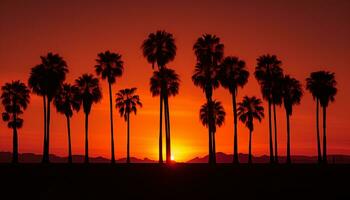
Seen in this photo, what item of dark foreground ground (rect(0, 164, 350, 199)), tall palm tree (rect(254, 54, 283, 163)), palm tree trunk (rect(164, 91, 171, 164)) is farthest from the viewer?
tall palm tree (rect(254, 54, 283, 163))

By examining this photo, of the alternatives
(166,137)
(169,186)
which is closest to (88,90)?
(166,137)

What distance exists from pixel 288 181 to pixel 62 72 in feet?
170

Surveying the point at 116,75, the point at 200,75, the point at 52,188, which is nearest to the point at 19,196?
the point at 52,188

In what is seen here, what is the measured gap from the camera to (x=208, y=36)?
73.2 metres

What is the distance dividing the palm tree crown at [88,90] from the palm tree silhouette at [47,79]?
7644mm

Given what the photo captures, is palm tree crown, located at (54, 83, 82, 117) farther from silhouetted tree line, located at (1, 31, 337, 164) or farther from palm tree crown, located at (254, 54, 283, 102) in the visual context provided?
palm tree crown, located at (254, 54, 283, 102)

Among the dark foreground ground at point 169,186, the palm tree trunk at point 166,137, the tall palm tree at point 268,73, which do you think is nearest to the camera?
the dark foreground ground at point 169,186

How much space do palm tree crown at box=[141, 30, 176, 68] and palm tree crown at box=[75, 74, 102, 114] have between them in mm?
18814

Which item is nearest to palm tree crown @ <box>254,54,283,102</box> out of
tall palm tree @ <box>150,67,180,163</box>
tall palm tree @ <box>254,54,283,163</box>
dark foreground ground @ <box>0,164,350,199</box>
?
tall palm tree @ <box>254,54,283,163</box>

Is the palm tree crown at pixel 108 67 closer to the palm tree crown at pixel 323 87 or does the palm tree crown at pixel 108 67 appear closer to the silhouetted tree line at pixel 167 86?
the silhouetted tree line at pixel 167 86

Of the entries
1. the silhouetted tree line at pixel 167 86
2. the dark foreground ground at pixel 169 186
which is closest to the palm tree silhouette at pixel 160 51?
the silhouetted tree line at pixel 167 86

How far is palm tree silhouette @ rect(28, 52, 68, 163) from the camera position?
7656 centimetres

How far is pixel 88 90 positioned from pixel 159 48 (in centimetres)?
2123

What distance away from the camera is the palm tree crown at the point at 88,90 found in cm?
8544
